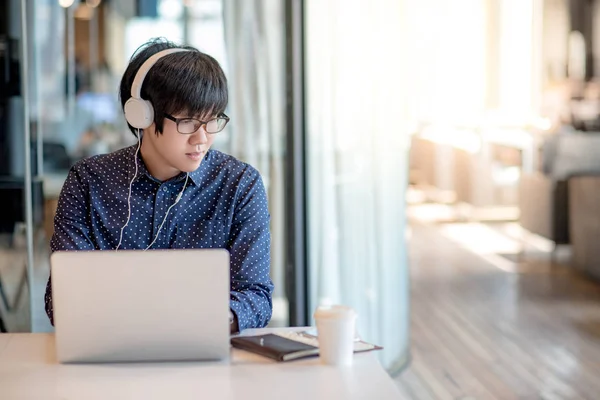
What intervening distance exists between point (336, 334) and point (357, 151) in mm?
2463

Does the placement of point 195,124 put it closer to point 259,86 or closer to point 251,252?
point 251,252

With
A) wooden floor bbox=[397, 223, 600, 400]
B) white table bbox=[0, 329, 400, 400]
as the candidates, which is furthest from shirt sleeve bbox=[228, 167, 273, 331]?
wooden floor bbox=[397, 223, 600, 400]

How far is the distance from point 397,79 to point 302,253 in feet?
2.90

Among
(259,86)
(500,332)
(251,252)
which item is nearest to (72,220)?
(251,252)

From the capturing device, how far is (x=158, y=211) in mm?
2244

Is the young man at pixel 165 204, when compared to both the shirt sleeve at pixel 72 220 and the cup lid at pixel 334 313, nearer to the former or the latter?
the shirt sleeve at pixel 72 220

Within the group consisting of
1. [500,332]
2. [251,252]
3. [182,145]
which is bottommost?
[500,332]

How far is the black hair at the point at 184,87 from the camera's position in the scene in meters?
2.09

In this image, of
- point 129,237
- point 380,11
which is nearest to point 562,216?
point 380,11

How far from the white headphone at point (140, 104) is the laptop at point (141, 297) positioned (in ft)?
1.72

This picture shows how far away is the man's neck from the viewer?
2.23 m

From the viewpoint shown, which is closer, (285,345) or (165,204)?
(285,345)

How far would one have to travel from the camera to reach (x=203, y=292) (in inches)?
64.1

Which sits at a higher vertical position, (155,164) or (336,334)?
(155,164)
